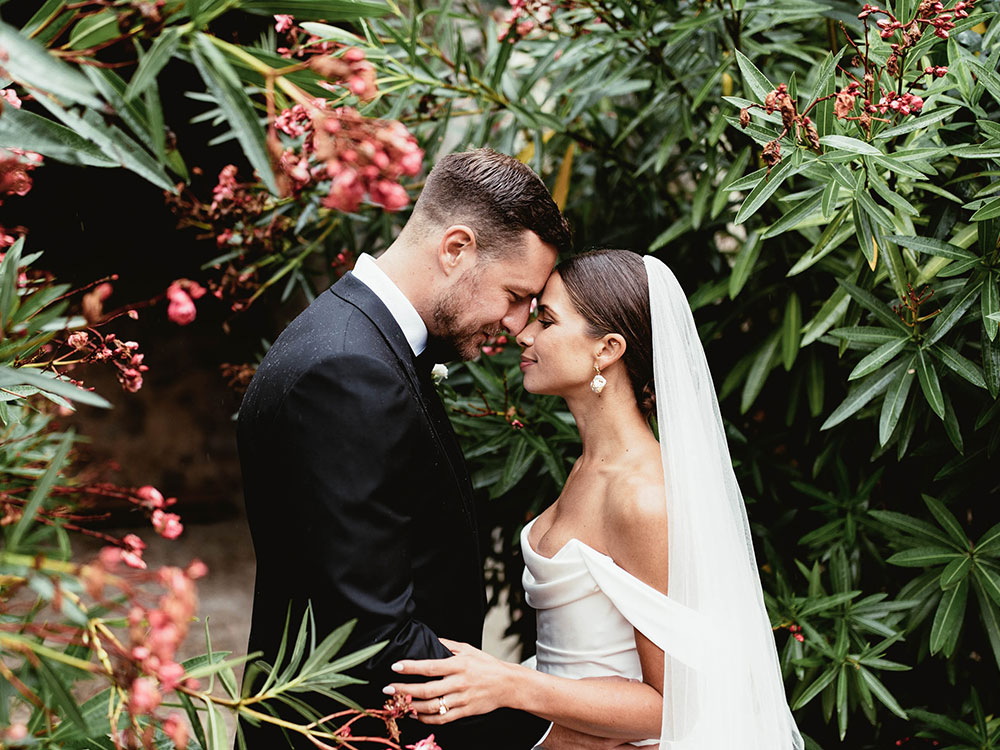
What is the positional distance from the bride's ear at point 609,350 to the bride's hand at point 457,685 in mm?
699

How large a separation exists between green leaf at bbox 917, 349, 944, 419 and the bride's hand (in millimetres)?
1115

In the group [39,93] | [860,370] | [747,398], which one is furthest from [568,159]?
[39,93]

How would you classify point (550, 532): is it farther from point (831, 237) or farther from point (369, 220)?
point (369, 220)

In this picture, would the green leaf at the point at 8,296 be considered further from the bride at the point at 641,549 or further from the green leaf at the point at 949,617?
the green leaf at the point at 949,617

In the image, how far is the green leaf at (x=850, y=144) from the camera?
5.29 ft

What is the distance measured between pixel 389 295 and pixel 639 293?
0.58m

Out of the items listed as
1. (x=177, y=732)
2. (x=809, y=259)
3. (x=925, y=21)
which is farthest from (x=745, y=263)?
(x=177, y=732)

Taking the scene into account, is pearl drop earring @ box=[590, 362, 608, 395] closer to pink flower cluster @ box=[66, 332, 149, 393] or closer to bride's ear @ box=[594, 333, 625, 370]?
bride's ear @ box=[594, 333, 625, 370]

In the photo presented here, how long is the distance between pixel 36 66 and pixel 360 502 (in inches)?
35.9

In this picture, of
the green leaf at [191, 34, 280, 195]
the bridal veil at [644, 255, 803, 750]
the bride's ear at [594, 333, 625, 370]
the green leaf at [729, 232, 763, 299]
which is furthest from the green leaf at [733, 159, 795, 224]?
the green leaf at [191, 34, 280, 195]

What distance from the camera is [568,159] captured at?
3213 millimetres

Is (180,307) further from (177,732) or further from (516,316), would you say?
(516,316)

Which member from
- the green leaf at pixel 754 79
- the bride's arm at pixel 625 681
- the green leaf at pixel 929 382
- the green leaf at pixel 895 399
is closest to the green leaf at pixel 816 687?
the bride's arm at pixel 625 681

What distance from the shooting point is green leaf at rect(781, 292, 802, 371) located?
97.5 inches
